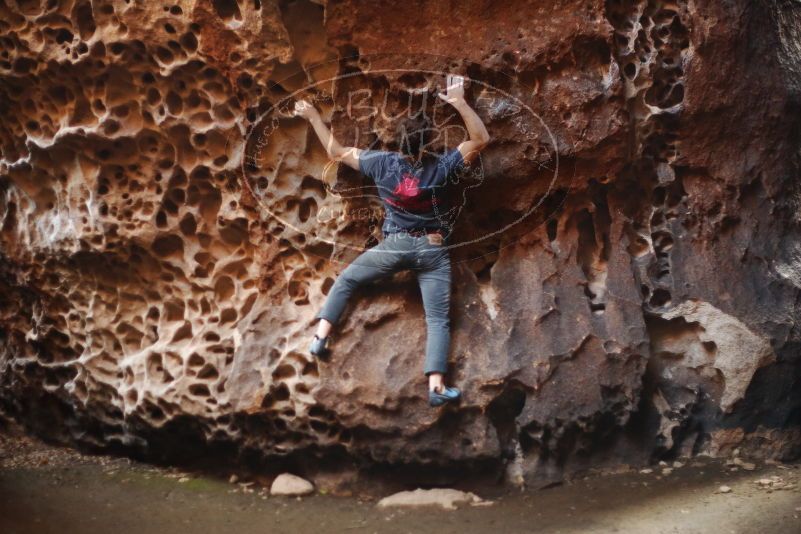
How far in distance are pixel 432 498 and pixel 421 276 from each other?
103 cm

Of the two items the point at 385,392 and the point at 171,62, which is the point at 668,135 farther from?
the point at 171,62

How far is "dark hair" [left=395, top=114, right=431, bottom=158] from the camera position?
13.1 feet

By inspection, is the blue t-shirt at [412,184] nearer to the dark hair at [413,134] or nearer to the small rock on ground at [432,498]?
the dark hair at [413,134]

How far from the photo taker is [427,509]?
13.2 ft

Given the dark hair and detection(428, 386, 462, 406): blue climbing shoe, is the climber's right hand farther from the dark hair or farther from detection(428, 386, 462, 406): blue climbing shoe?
detection(428, 386, 462, 406): blue climbing shoe

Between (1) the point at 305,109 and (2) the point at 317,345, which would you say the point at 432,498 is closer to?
(2) the point at 317,345

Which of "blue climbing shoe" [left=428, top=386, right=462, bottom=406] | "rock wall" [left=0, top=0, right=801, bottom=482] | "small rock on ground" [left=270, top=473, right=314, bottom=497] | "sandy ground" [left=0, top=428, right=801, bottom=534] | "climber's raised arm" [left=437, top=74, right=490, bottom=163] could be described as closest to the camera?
"sandy ground" [left=0, top=428, right=801, bottom=534]

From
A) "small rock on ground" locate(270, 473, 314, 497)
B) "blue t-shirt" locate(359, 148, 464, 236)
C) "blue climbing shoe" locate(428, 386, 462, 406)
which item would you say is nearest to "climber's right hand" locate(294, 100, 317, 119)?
"blue t-shirt" locate(359, 148, 464, 236)

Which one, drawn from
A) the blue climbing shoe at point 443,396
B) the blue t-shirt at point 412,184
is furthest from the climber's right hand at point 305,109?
the blue climbing shoe at point 443,396

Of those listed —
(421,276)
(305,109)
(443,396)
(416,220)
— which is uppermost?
(305,109)

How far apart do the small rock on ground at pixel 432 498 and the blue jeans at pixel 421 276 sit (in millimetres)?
590

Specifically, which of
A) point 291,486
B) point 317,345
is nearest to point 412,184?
point 317,345

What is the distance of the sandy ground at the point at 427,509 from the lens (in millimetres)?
3723

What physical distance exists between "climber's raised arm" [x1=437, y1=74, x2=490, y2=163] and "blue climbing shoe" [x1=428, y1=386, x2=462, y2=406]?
40.8 inches
